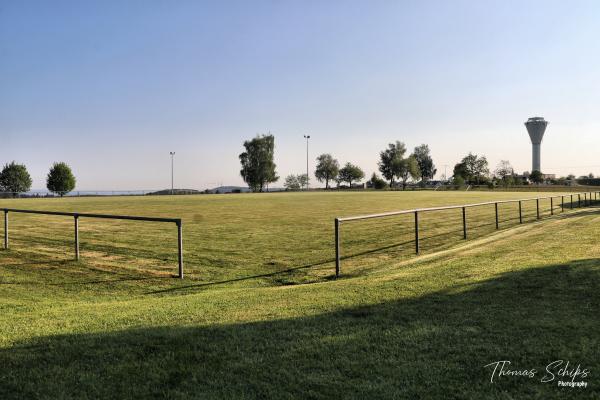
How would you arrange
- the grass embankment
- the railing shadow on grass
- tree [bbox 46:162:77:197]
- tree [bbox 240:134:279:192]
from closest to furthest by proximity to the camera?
the railing shadow on grass → the grass embankment → tree [bbox 46:162:77:197] → tree [bbox 240:134:279:192]

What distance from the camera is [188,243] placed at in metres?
13.0

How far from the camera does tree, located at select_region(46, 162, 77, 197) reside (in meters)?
92.9

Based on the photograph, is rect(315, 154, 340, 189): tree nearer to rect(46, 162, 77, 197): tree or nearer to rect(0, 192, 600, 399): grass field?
rect(46, 162, 77, 197): tree

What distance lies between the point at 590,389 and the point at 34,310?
6.09m

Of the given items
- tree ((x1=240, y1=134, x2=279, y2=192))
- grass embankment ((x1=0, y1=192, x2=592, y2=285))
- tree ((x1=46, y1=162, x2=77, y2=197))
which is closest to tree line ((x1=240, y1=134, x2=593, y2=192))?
tree ((x1=240, y1=134, x2=279, y2=192))

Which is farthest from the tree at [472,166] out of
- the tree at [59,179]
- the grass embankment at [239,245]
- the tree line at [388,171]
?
the grass embankment at [239,245]

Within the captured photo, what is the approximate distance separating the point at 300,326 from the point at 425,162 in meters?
183

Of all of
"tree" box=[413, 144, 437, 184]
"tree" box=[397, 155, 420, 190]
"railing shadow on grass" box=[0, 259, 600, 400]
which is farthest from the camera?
"tree" box=[413, 144, 437, 184]

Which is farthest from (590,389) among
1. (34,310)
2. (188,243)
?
(188,243)

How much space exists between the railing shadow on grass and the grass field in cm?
1

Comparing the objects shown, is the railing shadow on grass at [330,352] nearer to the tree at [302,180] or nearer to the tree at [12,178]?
the tree at [12,178]

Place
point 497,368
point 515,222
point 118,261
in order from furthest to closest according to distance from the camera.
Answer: point 515,222 < point 118,261 < point 497,368

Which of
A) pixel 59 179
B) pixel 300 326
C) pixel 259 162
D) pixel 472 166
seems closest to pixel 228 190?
pixel 259 162

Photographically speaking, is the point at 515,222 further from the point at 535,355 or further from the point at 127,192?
the point at 127,192
